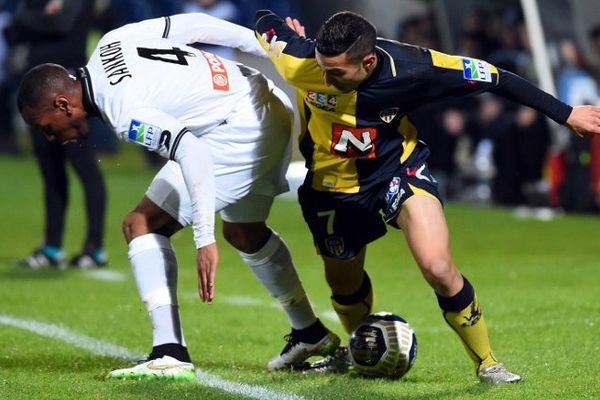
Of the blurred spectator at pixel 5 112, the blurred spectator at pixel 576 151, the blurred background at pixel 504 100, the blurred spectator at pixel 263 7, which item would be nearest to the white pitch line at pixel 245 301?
the blurred background at pixel 504 100

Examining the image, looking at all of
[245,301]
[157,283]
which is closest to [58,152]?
[245,301]

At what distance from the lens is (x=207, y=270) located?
6438 millimetres

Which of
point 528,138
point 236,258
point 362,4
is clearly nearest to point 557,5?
point 528,138

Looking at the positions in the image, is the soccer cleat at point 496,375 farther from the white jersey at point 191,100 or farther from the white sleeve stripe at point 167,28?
the white sleeve stripe at point 167,28

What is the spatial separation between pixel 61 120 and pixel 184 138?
657 mm

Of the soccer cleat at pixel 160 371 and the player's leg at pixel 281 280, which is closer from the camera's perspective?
the soccer cleat at pixel 160 371

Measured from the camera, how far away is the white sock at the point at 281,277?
301 inches

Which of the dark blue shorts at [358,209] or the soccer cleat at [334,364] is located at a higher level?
the dark blue shorts at [358,209]

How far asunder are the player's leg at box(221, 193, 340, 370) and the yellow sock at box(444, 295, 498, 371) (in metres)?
1.06

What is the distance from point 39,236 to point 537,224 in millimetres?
5487

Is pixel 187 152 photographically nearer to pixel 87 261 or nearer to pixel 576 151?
pixel 87 261

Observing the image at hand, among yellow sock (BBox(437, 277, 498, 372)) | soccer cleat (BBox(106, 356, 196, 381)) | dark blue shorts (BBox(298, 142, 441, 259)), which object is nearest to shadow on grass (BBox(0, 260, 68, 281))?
soccer cleat (BBox(106, 356, 196, 381))

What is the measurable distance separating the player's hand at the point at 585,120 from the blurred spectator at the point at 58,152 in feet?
20.2

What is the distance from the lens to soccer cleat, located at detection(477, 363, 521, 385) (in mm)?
6723
